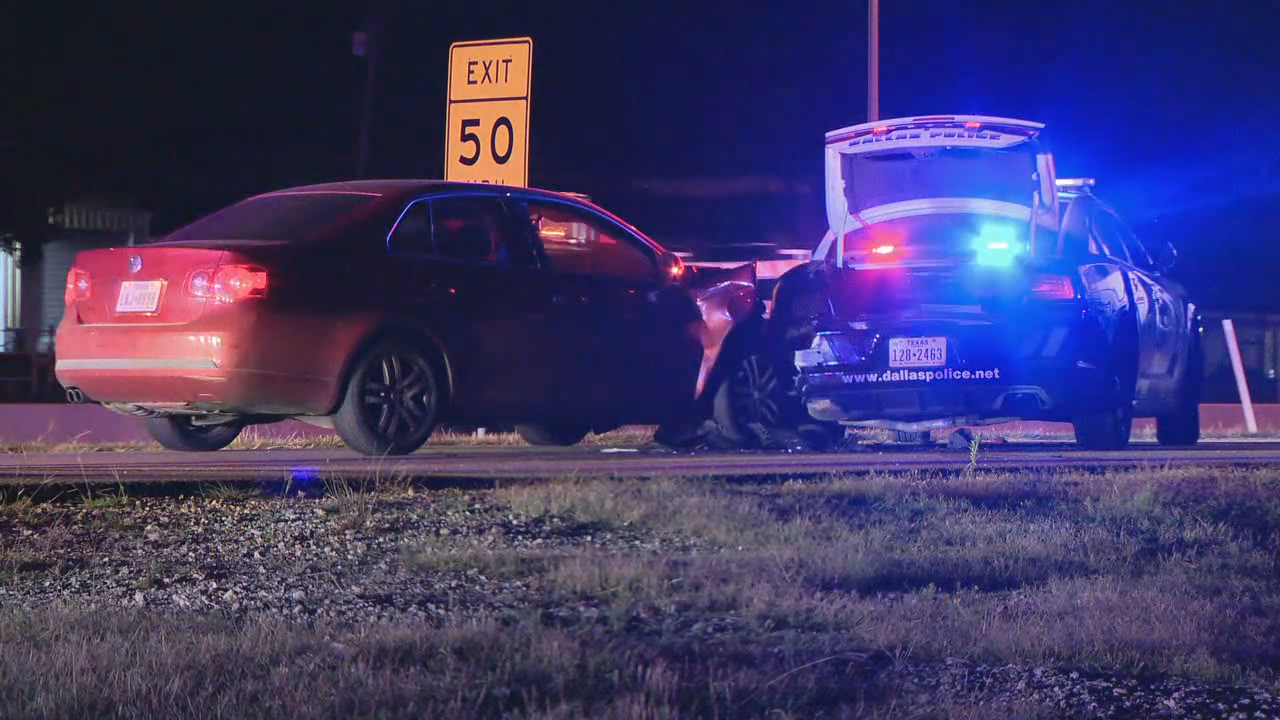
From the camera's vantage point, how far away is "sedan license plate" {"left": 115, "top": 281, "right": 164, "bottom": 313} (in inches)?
344

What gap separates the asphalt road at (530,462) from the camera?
28.3ft

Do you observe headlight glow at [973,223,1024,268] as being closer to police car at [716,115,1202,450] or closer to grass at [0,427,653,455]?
police car at [716,115,1202,450]

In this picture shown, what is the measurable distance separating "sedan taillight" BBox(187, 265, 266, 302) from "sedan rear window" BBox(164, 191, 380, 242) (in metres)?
0.45

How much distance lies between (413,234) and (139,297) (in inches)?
59.7

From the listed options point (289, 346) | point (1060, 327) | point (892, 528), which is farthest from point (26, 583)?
point (1060, 327)

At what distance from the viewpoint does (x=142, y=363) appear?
878 centimetres

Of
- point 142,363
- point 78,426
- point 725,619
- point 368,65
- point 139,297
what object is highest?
point 368,65

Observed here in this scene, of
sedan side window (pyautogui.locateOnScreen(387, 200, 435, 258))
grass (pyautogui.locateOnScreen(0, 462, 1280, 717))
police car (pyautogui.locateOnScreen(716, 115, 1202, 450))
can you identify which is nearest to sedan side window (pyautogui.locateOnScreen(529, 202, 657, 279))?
sedan side window (pyautogui.locateOnScreen(387, 200, 435, 258))

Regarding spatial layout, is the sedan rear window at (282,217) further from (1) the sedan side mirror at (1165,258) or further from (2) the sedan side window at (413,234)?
(1) the sedan side mirror at (1165,258)

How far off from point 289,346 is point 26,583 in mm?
2846

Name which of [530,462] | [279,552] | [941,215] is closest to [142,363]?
[530,462]

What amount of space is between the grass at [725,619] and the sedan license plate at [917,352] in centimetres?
272

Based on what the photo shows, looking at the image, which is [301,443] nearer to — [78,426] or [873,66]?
[78,426]

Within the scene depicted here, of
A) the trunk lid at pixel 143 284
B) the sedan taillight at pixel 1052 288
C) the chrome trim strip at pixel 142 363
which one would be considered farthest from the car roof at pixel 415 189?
the sedan taillight at pixel 1052 288
